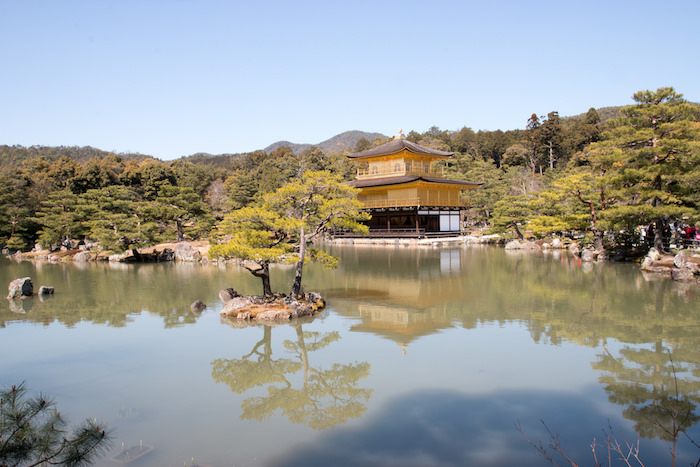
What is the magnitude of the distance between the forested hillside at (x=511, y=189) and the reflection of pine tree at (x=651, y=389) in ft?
32.6

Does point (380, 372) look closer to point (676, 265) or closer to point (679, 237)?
point (676, 265)

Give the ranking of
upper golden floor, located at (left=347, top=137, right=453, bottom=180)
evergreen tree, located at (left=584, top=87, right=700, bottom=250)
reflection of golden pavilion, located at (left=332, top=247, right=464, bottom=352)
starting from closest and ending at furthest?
reflection of golden pavilion, located at (left=332, top=247, right=464, bottom=352) → evergreen tree, located at (left=584, top=87, right=700, bottom=250) → upper golden floor, located at (left=347, top=137, right=453, bottom=180)

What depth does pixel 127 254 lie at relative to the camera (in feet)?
72.4

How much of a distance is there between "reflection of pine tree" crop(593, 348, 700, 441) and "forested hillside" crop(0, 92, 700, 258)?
32.6 feet

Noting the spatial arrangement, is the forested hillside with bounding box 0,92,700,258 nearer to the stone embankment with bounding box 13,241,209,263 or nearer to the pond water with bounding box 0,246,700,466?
the stone embankment with bounding box 13,241,209,263

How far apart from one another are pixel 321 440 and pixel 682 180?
14978 mm

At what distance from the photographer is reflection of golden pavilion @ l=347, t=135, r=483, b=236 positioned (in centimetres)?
2947

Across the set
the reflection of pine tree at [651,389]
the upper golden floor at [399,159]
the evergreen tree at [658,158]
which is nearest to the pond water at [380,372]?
the reflection of pine tree at [651,389]

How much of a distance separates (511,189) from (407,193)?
10.0 m

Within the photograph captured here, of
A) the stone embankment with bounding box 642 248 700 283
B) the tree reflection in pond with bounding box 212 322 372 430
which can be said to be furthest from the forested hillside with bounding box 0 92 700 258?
the tree reflection in pond with bounding box 212 322 372 430

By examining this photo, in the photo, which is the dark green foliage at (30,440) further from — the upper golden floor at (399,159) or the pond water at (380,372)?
the upper golden floor at (399,159)

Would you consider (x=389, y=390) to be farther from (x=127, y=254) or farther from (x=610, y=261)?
(x=127, y=254)

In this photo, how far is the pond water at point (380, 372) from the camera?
448 centimetres

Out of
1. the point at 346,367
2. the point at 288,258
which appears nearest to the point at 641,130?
the point at 288,258
